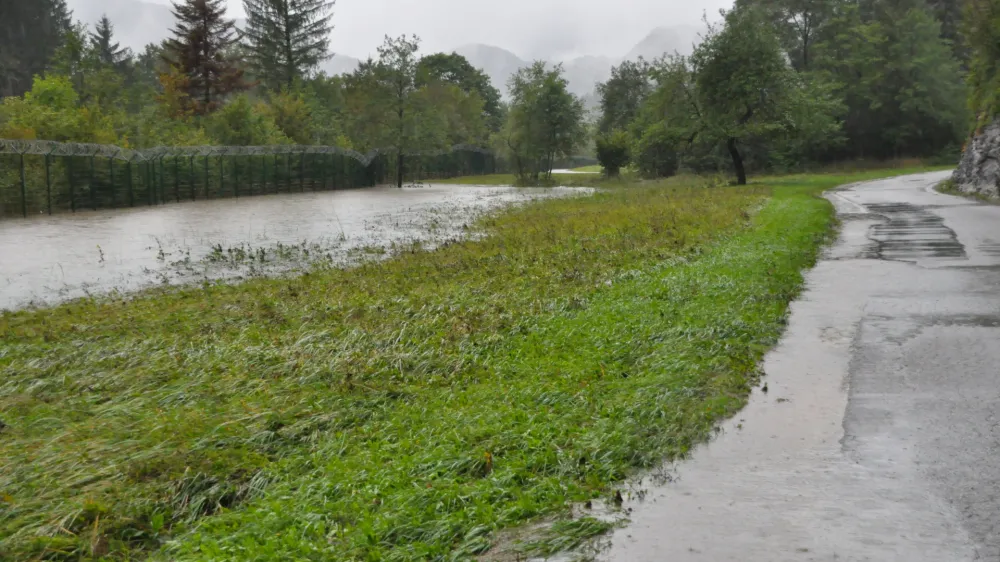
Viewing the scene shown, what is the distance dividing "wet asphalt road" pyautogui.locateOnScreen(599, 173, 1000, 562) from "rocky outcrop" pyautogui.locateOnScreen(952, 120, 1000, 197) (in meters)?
22.2

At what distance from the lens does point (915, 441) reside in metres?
5.95

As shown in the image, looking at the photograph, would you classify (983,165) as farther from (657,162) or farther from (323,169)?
(323,169)

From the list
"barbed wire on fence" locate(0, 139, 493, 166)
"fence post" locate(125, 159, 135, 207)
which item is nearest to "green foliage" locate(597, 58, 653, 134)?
"barbed wire on fence" locate(0, 139, 493, 166)

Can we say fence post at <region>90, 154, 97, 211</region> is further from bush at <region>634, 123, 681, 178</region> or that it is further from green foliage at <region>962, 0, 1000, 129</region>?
green foliage at <region>962, 0, 1000, 129</region>

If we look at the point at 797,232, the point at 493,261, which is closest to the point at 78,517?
the point at 493,261

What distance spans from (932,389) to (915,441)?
148 centimetres

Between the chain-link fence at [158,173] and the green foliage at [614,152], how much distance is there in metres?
14.0

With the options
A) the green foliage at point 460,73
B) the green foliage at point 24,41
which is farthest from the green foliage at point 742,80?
the green foliage at point 460,73

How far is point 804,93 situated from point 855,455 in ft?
142

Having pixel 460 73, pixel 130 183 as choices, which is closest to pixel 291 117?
pixel 130 183

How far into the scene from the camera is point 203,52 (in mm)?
68875

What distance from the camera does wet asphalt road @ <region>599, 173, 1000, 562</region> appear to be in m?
4.48

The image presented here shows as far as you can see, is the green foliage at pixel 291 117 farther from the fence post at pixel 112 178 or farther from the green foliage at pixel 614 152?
the fence post at pixel 112 178

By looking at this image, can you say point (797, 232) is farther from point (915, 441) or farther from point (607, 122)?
point (607, 122)
